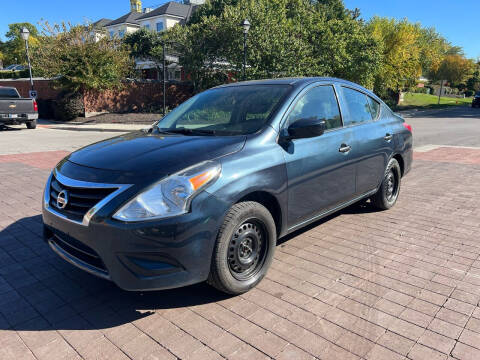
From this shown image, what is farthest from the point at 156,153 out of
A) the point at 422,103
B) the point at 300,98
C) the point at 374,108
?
the point at 422,103

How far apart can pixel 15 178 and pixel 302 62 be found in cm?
1857

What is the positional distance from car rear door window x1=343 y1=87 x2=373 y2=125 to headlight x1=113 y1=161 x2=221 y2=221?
87.0 inches

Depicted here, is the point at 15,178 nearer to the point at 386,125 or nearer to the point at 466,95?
the point at 386,125

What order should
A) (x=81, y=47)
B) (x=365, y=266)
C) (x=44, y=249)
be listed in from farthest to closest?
(x=81, y=47) < (x=44, y=249) < (x=365, y=266)

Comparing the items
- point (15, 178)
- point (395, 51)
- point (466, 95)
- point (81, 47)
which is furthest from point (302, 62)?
point (466, 95)

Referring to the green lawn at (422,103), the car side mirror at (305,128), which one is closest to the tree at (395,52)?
the green lawn at (422,103)

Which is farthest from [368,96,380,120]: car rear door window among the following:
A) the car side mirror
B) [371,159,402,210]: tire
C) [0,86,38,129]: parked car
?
[0,86,38,129]: parked car

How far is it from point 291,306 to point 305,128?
147cm

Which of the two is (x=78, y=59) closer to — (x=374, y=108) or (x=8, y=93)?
(x=8, y=93)

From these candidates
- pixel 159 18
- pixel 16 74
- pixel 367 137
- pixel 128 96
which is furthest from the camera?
pixel 159 18

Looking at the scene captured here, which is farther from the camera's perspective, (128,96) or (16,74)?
(16,74)

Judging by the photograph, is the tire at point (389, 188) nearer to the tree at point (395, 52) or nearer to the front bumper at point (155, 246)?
the front bumper at point (155, 246)

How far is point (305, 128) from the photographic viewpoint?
3293 mm

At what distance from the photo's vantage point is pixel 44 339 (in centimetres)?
259
